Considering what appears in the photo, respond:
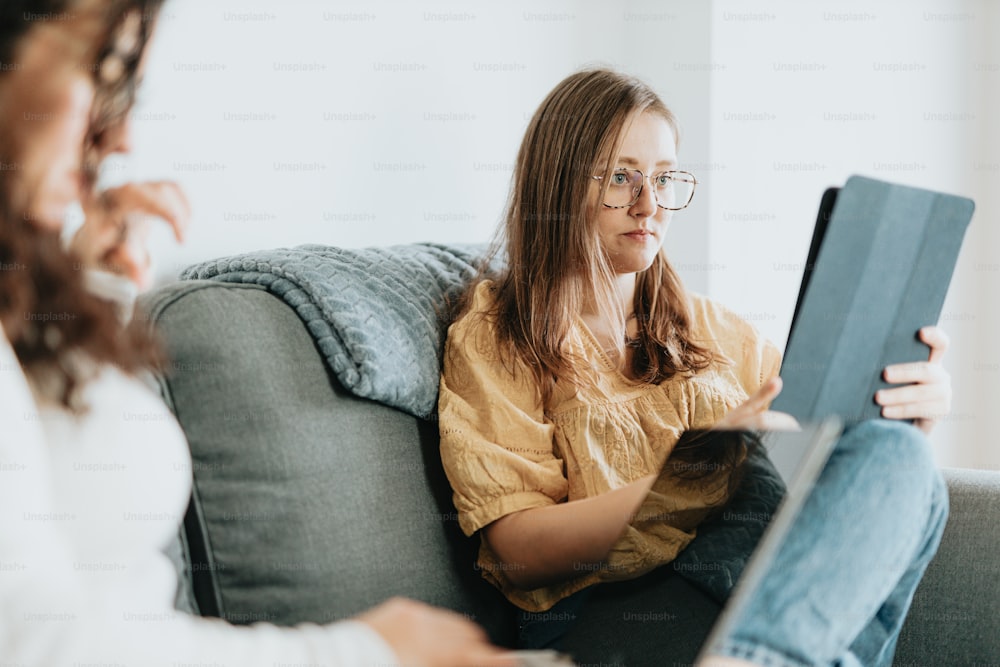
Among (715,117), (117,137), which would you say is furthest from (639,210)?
(715,117)

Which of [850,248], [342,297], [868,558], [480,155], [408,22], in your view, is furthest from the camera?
[480,155]

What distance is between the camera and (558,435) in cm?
129

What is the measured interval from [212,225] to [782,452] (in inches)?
35.5

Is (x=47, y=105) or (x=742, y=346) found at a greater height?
(x=47, y=105)

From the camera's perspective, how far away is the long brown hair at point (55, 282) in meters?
0.71

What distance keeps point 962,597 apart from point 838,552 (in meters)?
0.51

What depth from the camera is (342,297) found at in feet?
3.79

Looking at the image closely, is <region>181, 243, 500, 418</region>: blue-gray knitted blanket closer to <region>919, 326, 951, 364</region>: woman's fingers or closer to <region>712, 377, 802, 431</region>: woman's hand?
<region>712, 377, 802, 431</region>: woman's hand

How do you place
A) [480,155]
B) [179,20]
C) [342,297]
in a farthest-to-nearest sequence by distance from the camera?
1. [480,155]
2. [179,20]
3. [342,297]

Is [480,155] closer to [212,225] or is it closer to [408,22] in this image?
[408,22]

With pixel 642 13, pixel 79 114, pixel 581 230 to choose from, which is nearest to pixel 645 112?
pixel 581 230

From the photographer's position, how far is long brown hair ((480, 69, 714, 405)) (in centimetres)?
135

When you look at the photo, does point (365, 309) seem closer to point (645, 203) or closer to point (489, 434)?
point (489, 434)

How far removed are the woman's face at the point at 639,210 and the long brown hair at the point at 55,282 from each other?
757 mm
